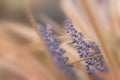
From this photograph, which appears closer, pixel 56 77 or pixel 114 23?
pixel 56 77

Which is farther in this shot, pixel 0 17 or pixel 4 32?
pixel 0 17

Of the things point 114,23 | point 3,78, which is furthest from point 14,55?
point 114,23

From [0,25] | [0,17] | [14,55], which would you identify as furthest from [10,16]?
[14,55]

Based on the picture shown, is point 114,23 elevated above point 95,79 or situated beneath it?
elevated above

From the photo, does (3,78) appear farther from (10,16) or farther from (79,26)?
(10,16)

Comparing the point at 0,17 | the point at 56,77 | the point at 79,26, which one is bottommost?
the point at 56,77

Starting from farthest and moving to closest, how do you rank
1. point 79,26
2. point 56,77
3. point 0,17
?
point 0,17 → point 79,26 → point 56,77

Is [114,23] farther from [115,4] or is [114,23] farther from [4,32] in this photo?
[4,32]

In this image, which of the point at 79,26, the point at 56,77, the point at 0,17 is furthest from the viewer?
the point at 0,17

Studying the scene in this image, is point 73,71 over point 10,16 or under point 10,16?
under
